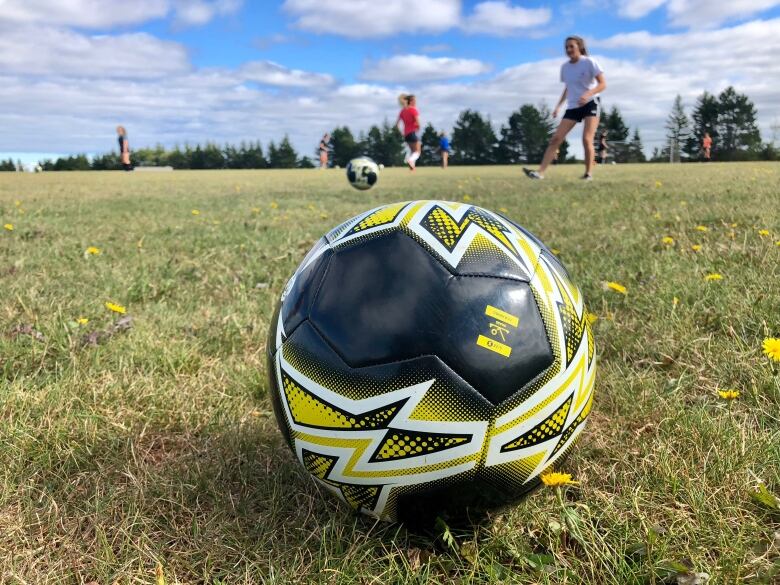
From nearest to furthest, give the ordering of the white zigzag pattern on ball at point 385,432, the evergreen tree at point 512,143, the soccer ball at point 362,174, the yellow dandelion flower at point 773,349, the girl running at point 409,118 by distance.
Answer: the white zigzag pattern on ball at point 385,432, the yellow dandelion flower at point 773,349, the soccer ball at point 362,174, the girl running at point 409,118, the evergreen tree at point 512,143

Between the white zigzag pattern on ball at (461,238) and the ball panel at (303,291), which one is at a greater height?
the white zigzag pattern on ball at (461,238)

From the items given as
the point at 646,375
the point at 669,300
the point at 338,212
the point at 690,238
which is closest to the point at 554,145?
the point at 338,212

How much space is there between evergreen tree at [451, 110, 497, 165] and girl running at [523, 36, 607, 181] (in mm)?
75736

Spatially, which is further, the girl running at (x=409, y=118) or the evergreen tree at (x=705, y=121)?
the evergreen tree at (x=705, y=121)

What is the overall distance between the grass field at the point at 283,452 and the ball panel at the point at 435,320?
0.60 meters

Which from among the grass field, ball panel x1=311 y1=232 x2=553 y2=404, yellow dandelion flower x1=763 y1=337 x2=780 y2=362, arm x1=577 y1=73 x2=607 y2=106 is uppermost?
arm x1=577 y1=73 x2=607 y2=106

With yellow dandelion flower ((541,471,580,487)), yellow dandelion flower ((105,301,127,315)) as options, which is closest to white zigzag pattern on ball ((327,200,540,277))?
yellow dandelion flower ((541,471,580,487))

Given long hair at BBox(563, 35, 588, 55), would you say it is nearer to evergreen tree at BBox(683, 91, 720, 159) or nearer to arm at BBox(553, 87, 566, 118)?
arm at BBox(553, 87, 566, 118)

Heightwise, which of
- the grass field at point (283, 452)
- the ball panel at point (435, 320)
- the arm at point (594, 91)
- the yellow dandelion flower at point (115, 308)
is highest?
the arm at point (594, 91)

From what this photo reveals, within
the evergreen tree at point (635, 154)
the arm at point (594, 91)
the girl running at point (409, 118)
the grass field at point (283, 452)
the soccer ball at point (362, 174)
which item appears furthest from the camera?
the evergreen tree at point (635, 154)

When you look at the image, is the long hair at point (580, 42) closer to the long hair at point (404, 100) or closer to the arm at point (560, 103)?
the arm at point (560, 103)

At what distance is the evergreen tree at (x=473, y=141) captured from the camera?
86562mm

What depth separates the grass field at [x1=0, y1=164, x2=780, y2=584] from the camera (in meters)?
1.81

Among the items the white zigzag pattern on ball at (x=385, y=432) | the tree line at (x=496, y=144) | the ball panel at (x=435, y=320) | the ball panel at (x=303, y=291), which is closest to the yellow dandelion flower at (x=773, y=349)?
the ball panel at (x=435, y=320)
